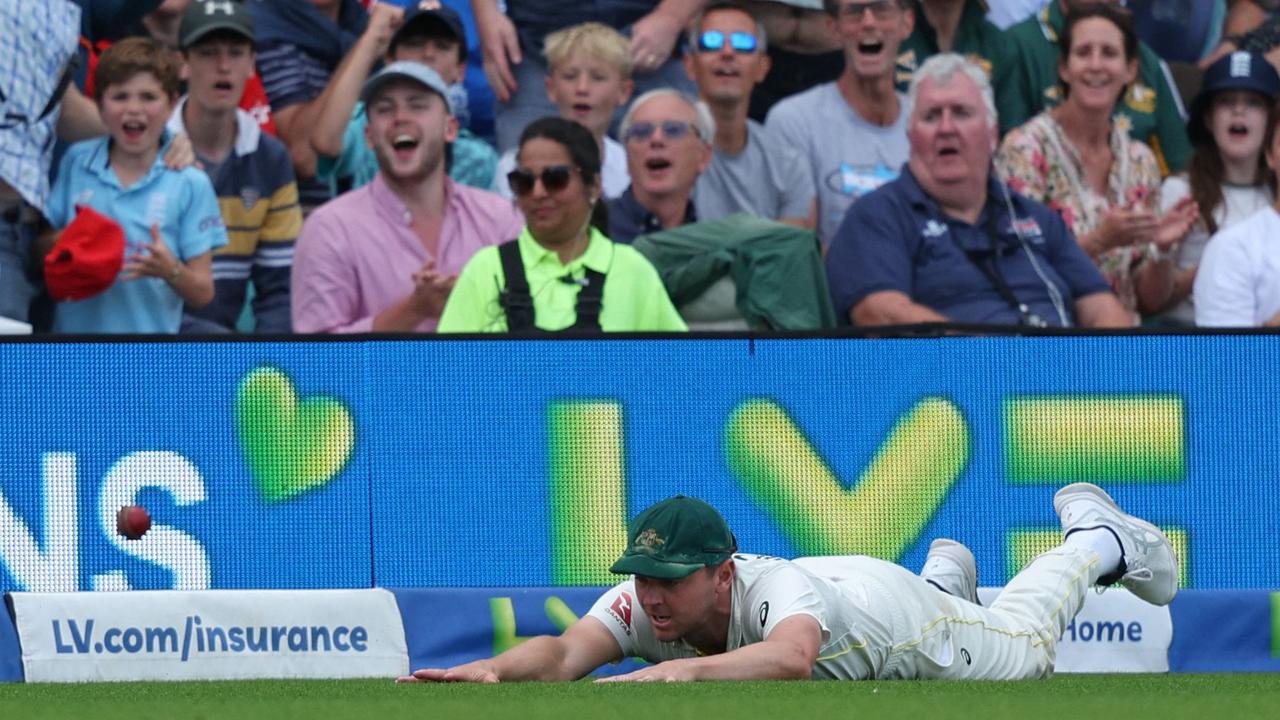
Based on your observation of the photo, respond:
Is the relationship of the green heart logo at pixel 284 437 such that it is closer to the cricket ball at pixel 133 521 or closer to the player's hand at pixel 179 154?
the cricket ball at pixel 133 521

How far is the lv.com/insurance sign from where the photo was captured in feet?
27.1

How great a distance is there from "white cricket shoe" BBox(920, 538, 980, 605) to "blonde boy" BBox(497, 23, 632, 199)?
11.7 feet

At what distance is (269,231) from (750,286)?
2.61 metres

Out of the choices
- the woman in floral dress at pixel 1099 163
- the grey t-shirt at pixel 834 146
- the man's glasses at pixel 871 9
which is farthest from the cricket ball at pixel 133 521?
the woman in floral dress at pixel 1099 163

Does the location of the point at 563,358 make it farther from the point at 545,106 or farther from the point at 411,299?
the point at 545,106

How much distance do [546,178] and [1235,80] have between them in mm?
4044

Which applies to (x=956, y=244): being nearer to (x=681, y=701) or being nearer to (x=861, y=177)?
(x=861, y=177)

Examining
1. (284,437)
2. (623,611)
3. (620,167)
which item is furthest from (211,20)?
(623,611)

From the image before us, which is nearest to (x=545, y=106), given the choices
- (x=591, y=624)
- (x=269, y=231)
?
(x=269, y=231)

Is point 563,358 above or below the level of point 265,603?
above

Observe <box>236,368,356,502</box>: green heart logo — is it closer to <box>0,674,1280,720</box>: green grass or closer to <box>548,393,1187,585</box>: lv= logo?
<box>548,393,1187,585</box>: lv= logo

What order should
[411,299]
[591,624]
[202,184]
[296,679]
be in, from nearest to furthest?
[591,624]
[296,679]
[411,299]
[202,184]

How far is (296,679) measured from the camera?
8023 mm

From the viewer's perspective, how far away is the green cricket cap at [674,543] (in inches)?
239
